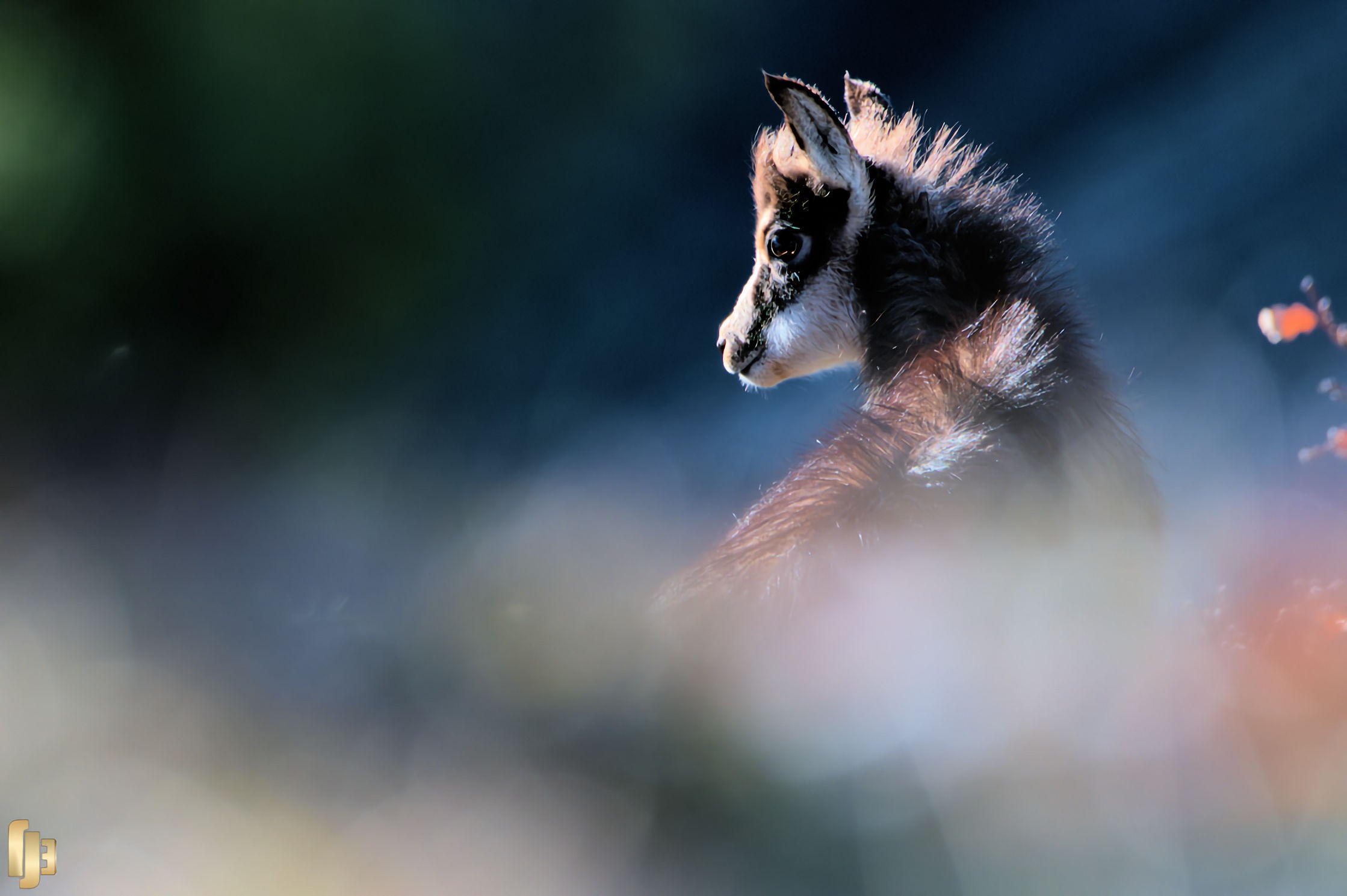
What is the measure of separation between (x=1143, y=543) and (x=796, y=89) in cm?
35

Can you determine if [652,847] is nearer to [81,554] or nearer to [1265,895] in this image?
[1265,895]

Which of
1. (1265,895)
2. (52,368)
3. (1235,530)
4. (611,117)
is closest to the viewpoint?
(1265,895)

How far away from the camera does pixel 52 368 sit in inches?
26.1

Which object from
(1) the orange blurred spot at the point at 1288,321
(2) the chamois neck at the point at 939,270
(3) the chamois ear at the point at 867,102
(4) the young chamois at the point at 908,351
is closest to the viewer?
(1) the orange blurred spot at the point at 1288,321

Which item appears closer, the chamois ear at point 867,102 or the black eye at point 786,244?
the black eye at point 786,244

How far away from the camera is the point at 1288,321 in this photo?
0.20 meters

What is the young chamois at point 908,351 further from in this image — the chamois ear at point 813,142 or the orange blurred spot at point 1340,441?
the orange blurred spot at point 1340,441

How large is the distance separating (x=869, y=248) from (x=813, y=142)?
0.11 meters

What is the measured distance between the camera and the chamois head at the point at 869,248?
534 millimetres

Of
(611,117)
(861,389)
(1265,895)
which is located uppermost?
(611,117)

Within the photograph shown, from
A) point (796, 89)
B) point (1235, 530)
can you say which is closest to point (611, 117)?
point (796, 89)

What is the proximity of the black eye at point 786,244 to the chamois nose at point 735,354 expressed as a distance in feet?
0.26

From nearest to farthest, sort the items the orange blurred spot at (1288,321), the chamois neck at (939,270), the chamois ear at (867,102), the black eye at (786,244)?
the orange blurred spot at (1288,321)
the chamois neck at (939,270)
the black eye at (786,244)
the chamois ear at (867,102)
